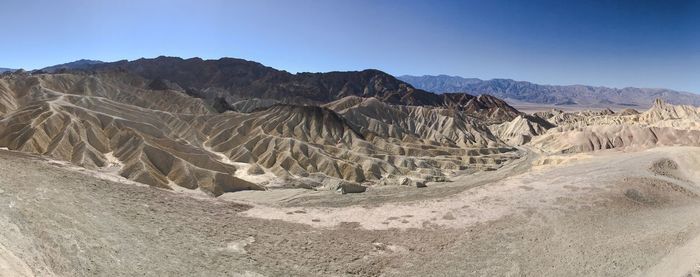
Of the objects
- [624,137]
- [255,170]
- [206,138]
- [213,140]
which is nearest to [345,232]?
[255,170]

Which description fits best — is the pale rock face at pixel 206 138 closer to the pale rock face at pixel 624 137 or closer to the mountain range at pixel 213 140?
the mountain range at pixel 213 140

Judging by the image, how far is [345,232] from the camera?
29.7 metres

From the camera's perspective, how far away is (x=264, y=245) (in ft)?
85.4

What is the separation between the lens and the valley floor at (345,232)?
20.6 meters

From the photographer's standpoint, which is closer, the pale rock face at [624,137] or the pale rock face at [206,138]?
the pale rock face at [206,138]

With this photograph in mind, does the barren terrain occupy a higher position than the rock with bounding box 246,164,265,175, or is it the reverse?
the barren terrain

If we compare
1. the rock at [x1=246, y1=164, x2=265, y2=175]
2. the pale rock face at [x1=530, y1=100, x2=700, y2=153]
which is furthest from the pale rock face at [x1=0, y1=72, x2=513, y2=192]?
the pale rock face at [x1=530, y1=100, x2=700, y2=153]

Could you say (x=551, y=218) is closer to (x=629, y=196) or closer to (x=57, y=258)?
(x=629, y=196)

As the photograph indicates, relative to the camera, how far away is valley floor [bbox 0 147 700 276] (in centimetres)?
2056

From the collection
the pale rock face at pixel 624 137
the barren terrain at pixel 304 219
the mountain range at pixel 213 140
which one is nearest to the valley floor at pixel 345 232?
the barren terrain at pixel 304 219

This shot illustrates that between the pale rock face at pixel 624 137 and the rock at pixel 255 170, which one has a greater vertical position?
the pale rock face at pixel 624 137

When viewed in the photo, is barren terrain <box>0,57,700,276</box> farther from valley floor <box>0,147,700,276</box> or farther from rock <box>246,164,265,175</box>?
rock <box>246,164,265,175</box>

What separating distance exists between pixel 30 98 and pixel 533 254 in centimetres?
10879

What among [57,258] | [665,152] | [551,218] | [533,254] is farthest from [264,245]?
[665,152]
